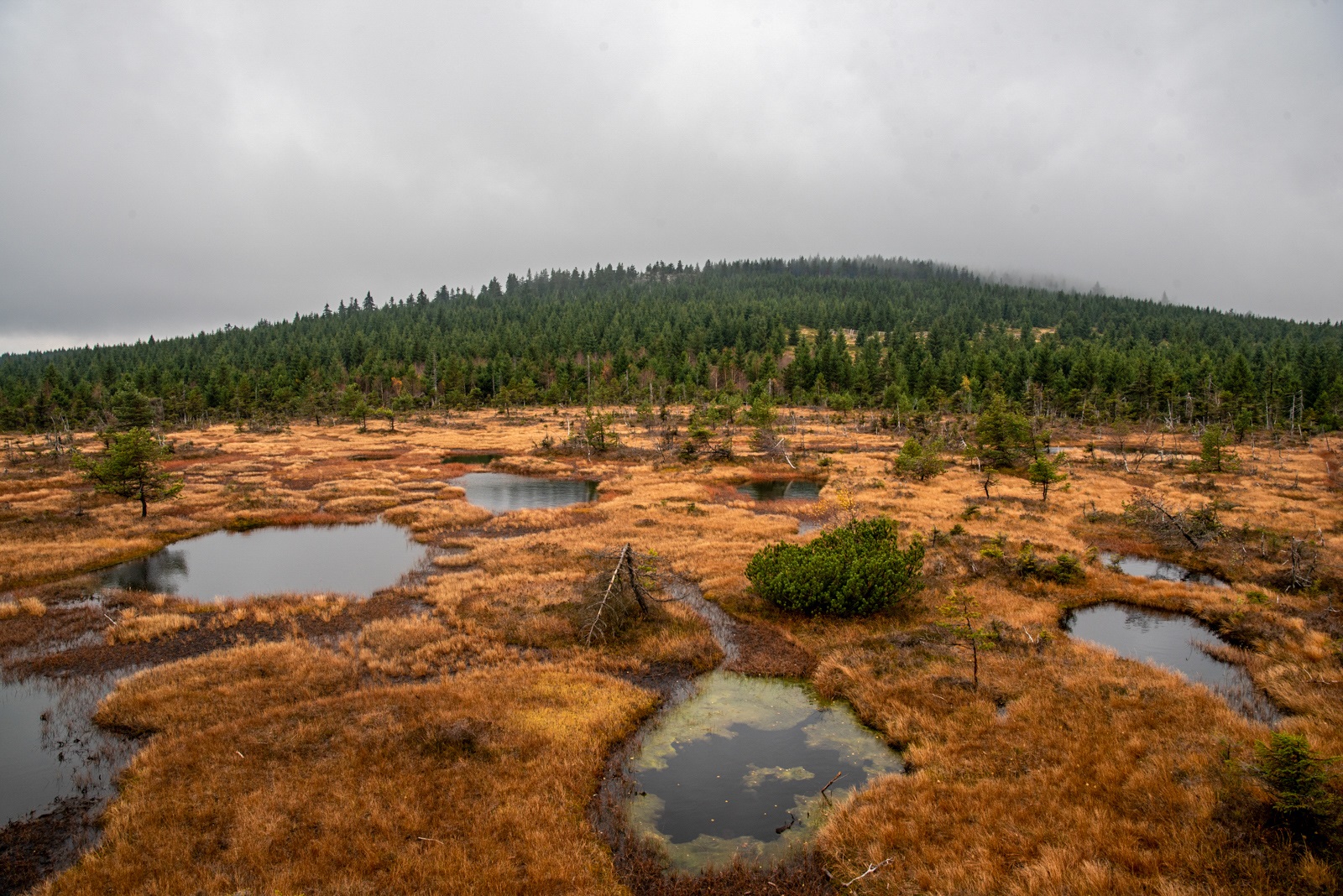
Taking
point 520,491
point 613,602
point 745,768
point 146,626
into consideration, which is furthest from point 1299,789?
point 520,491

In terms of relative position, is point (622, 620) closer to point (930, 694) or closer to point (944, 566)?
point (930, 694)

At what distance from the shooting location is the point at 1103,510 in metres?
37.4

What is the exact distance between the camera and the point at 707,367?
131875mm

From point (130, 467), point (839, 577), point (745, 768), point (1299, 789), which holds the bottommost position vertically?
point (745, 768)

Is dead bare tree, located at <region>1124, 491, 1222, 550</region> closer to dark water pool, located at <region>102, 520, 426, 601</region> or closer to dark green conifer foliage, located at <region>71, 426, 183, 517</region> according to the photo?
dark water pool, located at <region>102, 520, 426, 601</region>

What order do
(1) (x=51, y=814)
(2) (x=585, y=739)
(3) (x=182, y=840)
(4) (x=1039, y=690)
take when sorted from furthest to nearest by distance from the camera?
(4) (x=1039, y=690), (2) (x=585, y=739), (1) (x=51, y=814), (3) (x=182, y=840)

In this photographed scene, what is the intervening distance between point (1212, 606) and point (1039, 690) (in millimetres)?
11821

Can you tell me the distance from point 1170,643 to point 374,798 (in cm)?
2353

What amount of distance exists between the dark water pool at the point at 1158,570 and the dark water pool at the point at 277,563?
32.9 m

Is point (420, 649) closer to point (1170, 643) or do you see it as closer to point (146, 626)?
point (146, 626)

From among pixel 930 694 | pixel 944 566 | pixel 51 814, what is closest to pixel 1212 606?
pixel 944 566

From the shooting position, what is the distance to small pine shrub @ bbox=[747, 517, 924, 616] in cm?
2158

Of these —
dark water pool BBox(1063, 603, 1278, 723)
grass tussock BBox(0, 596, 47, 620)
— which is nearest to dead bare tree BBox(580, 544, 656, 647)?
dark water pool BBox(1063, 603, 1278, 723)

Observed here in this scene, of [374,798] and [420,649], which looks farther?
[420,649]
